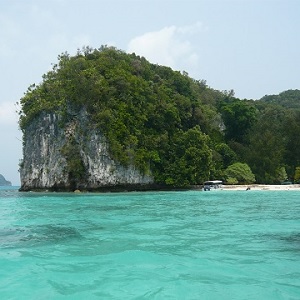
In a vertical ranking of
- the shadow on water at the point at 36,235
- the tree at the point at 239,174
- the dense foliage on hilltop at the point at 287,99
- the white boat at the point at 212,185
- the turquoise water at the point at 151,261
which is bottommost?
Result: the turquoise water at the point at 151,261

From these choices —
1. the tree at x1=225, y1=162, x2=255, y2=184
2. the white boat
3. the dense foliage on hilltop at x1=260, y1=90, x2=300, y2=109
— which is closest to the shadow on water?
the white boat

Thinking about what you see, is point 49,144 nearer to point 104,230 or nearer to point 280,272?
point 104,230

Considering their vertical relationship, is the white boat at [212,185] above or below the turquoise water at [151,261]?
above

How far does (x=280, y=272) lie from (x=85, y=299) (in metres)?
3.28

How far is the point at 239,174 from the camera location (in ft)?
139

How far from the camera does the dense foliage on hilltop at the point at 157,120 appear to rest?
37.7 metres

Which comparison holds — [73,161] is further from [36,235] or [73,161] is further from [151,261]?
[151,261]

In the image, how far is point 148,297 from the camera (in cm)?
525

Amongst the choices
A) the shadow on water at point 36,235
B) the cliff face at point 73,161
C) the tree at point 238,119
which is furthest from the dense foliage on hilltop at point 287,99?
the shadow on water at point 36,235

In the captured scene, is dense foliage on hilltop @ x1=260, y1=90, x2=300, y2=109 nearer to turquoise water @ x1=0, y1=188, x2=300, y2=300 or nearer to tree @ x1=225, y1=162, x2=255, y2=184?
tree @ x1=225, y1=162, x2=255, y2=184

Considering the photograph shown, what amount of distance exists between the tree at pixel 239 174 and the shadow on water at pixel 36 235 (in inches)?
1280

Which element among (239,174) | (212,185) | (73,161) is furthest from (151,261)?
(239,174)

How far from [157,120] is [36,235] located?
32.4 m

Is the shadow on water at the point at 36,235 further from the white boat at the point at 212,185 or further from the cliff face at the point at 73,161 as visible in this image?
the white boat at the point at 212,185
